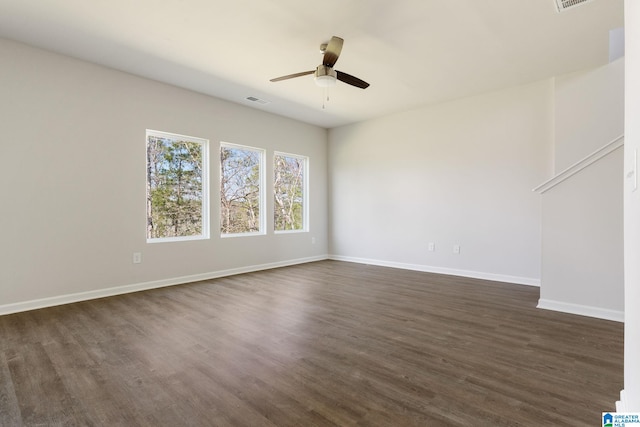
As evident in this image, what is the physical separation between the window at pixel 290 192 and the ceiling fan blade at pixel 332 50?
309cm

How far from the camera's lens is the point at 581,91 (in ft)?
13.2

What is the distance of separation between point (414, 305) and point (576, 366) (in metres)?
1.55

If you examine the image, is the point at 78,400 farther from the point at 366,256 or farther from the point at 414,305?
the point at 366,256

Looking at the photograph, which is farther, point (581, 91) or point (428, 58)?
point (581, 91)

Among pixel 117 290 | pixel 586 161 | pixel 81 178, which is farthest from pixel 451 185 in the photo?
pixel 81 178

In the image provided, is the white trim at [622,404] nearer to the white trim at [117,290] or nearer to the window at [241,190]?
the white trim at [117,290]

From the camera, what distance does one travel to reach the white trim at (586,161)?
9.96ft

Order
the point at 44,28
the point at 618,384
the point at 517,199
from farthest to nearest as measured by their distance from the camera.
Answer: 1. the point at 517,199
2. the point at 44,28
3. the point at 618,384

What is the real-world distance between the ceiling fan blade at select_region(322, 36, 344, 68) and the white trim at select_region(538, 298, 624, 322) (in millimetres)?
3406

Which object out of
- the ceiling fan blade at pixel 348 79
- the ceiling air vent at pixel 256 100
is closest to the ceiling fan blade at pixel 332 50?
the ceiling fan blade at pixel 348 79

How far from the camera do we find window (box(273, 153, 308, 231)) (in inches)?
240

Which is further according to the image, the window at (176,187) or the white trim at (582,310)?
the window at (176,187)

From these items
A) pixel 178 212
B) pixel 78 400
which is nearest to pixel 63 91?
pixel 178 212

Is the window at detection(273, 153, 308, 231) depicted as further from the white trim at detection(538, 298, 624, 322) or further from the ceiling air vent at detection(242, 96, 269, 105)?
the white trim at detection(538, 298, 624, 322)
